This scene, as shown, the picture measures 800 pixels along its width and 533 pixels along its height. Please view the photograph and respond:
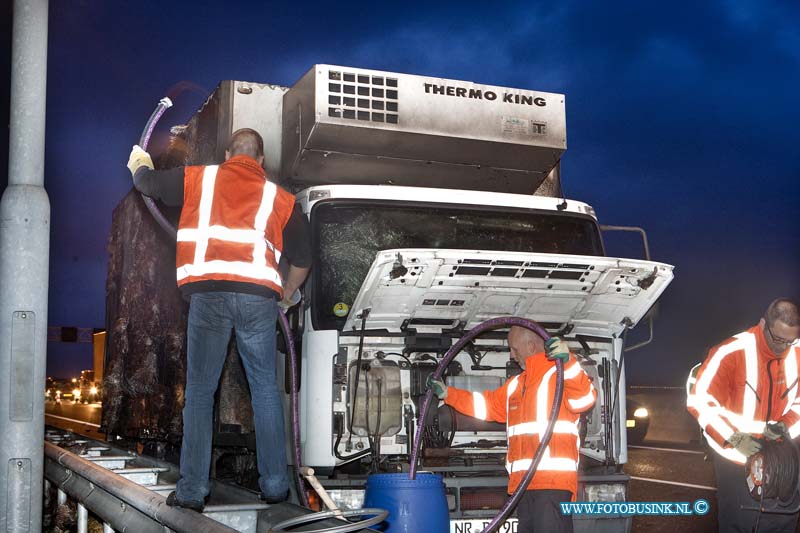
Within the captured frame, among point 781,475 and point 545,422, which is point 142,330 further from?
point 781,475

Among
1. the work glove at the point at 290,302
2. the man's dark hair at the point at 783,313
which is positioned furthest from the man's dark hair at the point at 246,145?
the man's dark hair at the point at 783,313

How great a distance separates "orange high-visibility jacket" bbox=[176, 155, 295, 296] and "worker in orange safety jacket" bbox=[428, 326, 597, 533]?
1.56 m

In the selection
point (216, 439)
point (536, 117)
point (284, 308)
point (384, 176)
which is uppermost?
point (536, 117)

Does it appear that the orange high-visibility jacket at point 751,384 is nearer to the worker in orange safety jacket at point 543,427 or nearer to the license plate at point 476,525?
the worker in orange safety jacket at point 543,427

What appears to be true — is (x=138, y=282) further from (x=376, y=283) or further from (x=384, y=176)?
(x=376, y=283)

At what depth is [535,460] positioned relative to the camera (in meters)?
5.27

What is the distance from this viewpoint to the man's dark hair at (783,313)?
5.45 metres

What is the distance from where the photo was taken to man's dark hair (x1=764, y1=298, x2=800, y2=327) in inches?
215

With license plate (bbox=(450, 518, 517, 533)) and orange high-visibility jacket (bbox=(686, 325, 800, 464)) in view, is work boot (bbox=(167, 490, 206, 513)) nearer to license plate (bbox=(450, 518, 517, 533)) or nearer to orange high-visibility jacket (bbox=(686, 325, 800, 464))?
license plate (bbox=(450, 518, 517, 533))

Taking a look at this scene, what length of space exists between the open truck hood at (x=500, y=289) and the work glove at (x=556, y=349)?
76cm

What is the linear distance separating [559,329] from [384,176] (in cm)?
189

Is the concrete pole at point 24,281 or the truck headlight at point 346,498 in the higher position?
the concrete pole at point 24,281

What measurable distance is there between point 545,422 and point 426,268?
3.97 ft

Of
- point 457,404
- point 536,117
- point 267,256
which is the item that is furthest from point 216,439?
point 536,117
